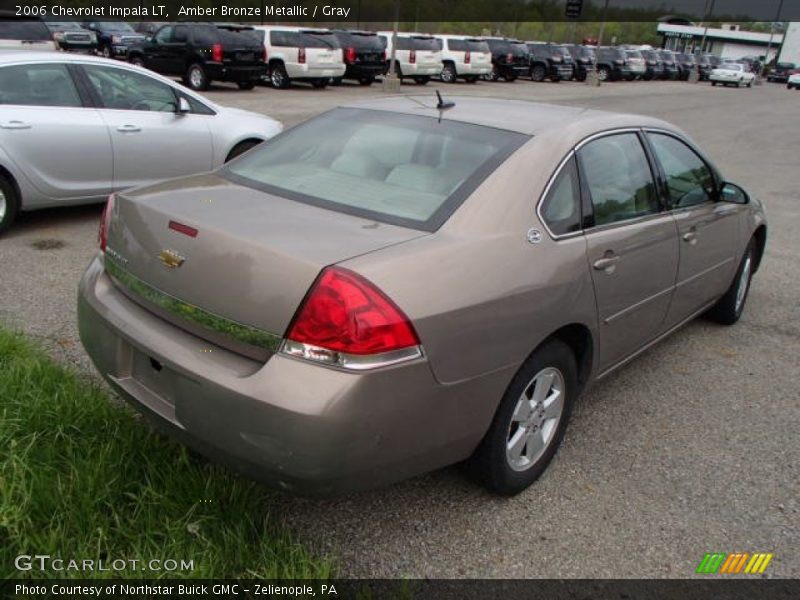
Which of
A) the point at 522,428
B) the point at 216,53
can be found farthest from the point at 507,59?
the point at 522,428

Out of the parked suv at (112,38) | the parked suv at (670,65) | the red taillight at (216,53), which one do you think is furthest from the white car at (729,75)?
the red taillight at (216,53)

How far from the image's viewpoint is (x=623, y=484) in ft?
10.2

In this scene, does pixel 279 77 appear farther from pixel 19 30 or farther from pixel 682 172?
pixel 682 172

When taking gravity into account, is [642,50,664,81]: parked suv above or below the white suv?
below

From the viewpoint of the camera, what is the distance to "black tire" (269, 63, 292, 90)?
2094 cm

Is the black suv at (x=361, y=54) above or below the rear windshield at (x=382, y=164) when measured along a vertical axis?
below

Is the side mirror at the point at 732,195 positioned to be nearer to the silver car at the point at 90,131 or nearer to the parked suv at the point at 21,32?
the silver car at the point at 90,131

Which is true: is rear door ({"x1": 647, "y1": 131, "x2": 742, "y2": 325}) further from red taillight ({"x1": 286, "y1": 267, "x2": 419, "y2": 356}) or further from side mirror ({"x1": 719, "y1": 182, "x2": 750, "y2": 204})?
red taillight ({"x1": 286, "y1": 267, "x2": 419, "y2": 356})

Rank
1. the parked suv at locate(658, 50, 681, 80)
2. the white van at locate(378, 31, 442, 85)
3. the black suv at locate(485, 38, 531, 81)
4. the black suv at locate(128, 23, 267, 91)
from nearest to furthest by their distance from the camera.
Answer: the black suv at locate(128, 23, 267, 91), the white van at locate(378, 31, 442, 85), the black suv at locate(485, 38, 531, 81), the parked suv at locate(658, 50, 681, 80)

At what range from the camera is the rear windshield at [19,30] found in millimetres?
11758

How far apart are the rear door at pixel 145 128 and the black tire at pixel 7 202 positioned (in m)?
0.86

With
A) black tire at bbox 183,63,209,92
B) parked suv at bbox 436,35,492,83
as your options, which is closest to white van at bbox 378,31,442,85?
parked suv at bbox 436,35,492,83

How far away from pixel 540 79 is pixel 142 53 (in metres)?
20.2

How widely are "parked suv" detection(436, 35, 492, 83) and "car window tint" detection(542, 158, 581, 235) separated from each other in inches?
984
